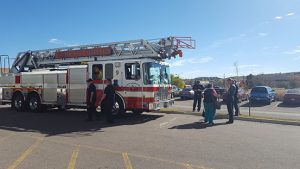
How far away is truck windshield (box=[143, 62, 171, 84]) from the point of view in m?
14.3

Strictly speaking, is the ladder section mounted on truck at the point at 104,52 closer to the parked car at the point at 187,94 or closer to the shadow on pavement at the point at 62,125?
the shadow on pavement at the point at 62,125

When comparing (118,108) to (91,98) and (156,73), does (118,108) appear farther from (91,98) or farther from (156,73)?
(156,73)

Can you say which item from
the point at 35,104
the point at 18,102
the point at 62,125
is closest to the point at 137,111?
the point at 62,125

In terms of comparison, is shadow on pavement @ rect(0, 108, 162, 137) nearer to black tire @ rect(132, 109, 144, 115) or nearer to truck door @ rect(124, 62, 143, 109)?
black tire @ rect(132, 109, 144, 115)

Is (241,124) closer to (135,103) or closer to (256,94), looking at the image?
(135,103)

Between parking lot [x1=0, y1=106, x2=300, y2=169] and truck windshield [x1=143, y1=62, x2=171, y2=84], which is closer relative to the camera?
parking lot [x1=0, y1=106, x2=300, y2=169]

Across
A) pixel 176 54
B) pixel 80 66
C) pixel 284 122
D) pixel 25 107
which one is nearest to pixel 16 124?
pixel 80 66

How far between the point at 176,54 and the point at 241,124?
14.0 feet

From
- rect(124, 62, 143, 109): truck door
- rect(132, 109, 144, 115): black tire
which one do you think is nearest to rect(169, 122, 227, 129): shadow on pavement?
rect(124, 62, 143, 109): truck door

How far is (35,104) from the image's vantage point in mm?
18219

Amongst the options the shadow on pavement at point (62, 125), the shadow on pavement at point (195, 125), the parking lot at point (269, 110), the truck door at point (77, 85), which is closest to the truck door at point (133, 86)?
the shadow on pavement at point (62, 125)

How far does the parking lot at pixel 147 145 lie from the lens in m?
7.15

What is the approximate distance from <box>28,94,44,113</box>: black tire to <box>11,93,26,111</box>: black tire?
1.30 feet

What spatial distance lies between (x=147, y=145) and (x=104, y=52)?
8.18 meters
